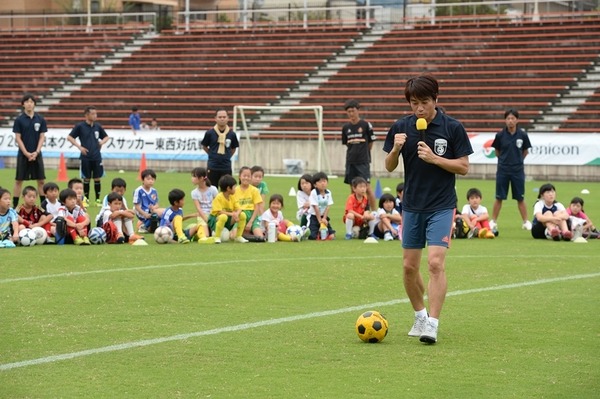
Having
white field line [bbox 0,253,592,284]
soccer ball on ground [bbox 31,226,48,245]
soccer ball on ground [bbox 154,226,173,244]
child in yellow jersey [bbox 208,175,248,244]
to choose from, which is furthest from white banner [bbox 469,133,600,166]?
soccer ball on ground [bbox 31,226,48,245]

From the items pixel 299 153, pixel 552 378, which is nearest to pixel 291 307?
pixel 552 378

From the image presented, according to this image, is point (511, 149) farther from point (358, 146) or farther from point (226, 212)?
point (226, 212)

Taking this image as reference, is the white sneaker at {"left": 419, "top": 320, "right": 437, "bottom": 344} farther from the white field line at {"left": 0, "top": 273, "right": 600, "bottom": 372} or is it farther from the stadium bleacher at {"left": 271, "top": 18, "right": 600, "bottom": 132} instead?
the stadium bleacher at {"left": 271, "top": 18, "right": 600, "bottom": 132}

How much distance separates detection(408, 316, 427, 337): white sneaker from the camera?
8680mm

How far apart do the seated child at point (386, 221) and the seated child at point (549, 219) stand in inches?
83.9

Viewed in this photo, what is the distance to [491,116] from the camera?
3769 cm

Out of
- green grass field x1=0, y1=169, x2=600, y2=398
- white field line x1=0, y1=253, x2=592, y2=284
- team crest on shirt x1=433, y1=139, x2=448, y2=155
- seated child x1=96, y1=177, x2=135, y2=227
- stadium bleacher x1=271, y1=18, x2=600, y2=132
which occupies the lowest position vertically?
white field line x1=0, y1=253, x2=592, y2=284

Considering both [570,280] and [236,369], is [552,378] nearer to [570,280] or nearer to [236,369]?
[236,369]

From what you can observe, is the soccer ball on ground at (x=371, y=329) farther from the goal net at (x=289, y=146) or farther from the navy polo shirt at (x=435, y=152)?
the goal net at (x=289, y=146)

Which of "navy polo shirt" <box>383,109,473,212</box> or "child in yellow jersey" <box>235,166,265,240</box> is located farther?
"child in yellow jersey" <box>235,166,265,240</box>

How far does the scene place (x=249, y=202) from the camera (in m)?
17.1

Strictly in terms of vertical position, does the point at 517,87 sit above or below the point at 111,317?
above

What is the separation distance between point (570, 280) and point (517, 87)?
27.2 m

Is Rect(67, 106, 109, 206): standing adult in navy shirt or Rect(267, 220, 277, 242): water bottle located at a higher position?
Rect(67, 106, 109, 206): standing adult in navy shirt
